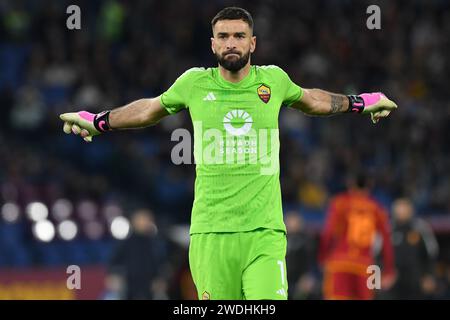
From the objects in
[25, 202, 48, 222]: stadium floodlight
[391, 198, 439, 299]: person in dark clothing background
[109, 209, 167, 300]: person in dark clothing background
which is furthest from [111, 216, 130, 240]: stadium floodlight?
[391, 198, 439, 299]: person in dark clothing background

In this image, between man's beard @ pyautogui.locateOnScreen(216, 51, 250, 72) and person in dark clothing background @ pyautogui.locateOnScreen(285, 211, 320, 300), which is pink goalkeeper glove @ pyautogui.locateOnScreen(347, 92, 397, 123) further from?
person in dark clothing background @ pyautogui.locateOnScreen(285, 211, 320, 300)

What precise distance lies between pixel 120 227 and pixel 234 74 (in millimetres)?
9391

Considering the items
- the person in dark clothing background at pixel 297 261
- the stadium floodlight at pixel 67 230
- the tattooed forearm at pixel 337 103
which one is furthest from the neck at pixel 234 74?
the stadium floodlight at pixel 67 230

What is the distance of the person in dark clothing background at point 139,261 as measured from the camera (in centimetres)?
1331

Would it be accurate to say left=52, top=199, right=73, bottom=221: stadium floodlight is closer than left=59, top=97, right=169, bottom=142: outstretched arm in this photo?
No

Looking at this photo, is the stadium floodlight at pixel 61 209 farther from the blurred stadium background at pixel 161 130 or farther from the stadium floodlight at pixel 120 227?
the stadium floodlight at pixel 120 227

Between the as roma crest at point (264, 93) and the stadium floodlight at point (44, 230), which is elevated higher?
the as roma crest at point (264, 93)

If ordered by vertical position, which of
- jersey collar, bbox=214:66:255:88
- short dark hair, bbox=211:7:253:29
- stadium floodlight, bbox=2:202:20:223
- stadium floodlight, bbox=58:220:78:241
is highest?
short dark hair, bbox=211:7:253:29

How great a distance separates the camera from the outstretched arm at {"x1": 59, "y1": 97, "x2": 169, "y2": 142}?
6.94m

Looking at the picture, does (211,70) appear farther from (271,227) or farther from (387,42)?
(387,42)

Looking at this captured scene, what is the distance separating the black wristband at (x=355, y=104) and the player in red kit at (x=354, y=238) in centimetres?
481

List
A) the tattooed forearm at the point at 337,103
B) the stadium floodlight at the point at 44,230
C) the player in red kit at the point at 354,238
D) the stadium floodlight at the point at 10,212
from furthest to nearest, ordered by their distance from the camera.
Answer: the stadium floodlight at the point at 44,230 < the stadium floodlight at the point at 10,212 < the player in red kit at the point at 354,238 < the tattooed forearm at the point at 337,103

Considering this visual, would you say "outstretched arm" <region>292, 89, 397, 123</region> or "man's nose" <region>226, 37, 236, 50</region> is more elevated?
"man's nose" <region>226, 37, 236, 50</region>

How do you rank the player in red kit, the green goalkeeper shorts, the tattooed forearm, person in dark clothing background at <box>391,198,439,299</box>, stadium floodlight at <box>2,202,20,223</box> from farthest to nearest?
stadium floodlight at <box>2,202,20,223</box>
person in dark clothing background at <box>391,198,439,299</box>
the player in red kit
the tattooed forearm
the green goalkeeper shorts
